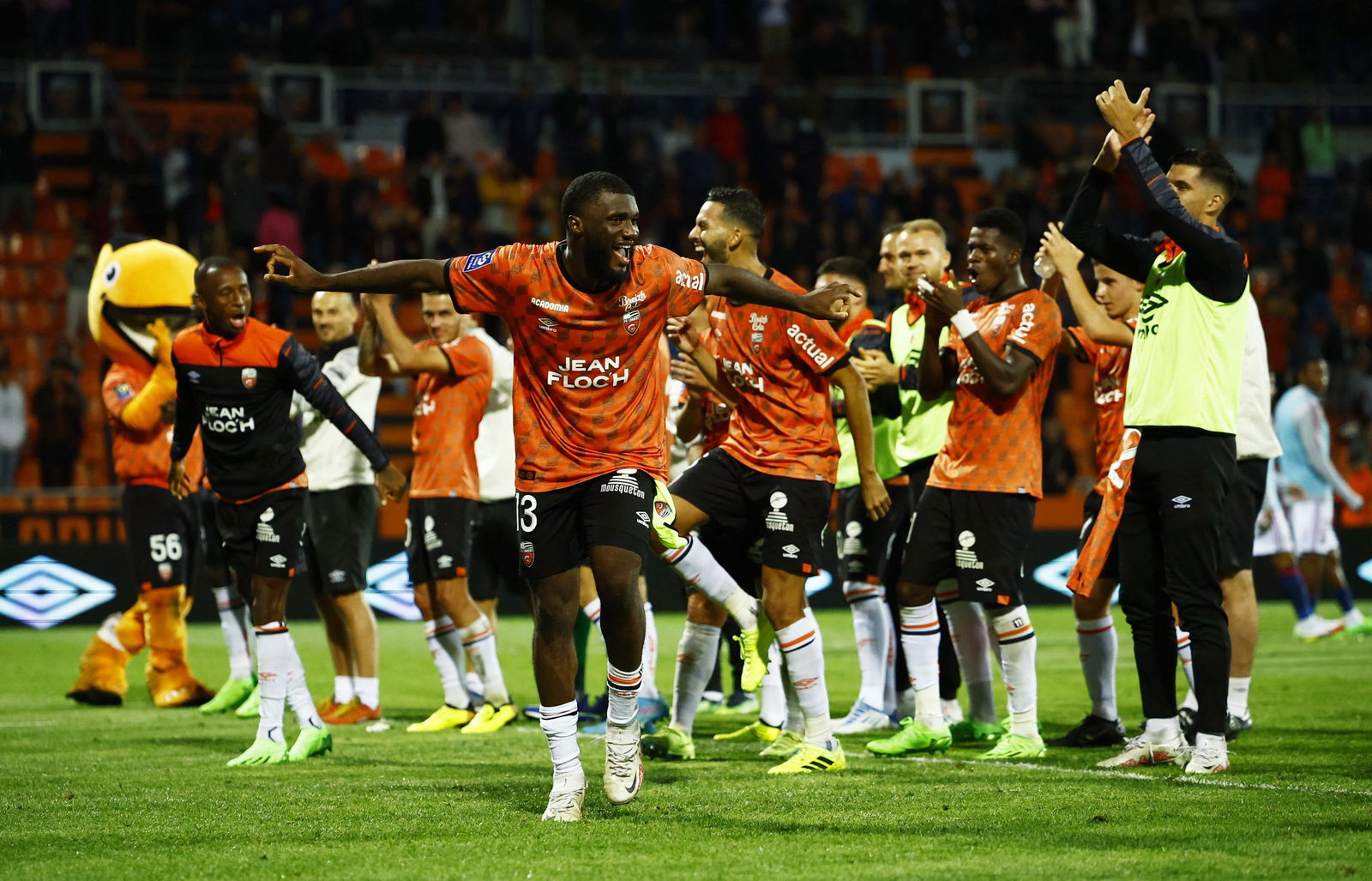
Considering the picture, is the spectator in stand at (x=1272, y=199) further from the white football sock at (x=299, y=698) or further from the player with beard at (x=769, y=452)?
the white football sock at (x=299, y=698)

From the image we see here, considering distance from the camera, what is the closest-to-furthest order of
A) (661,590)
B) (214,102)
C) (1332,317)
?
→ (661,590) → (1332,317) → (214,102)

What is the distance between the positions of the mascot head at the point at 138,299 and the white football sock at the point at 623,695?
5417 mm

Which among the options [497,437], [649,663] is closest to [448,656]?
[497,437]

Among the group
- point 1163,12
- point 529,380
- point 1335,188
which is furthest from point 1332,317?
point 529,380

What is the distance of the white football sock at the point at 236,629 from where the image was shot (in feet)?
32.0

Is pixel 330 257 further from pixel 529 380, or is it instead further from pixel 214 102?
pixel 529 380

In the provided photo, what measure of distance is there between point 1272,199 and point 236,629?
1817 centimetres

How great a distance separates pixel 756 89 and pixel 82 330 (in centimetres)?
A: 976

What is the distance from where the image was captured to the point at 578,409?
5.67 metres

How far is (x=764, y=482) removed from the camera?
22.7ft

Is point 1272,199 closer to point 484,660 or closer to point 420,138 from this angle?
point 420,138

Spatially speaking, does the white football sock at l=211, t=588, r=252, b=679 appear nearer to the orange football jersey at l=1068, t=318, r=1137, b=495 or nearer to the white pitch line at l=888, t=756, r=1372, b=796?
the white pitch line at l=888, t=756, r=1372, b=796

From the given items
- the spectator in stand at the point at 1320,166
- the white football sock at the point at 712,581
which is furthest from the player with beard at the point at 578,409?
the spectator in stand at the point at 1320,166

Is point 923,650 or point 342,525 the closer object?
point 923,650
